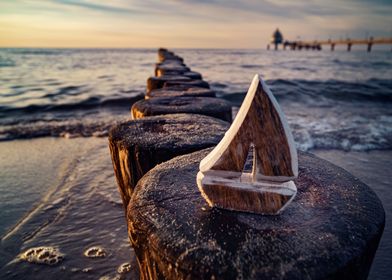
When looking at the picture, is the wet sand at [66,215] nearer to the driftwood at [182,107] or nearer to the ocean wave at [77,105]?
the driftwood at [182,107]

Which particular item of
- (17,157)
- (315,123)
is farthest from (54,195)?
(315,123)

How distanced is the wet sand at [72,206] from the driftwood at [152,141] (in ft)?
3.04

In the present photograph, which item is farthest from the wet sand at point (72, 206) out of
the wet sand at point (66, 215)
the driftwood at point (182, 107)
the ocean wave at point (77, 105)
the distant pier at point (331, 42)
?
the distant pier at point (331, 42)

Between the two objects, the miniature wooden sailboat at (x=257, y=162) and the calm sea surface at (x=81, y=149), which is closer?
the miniature wooden sailboat at (x=257, y=162)

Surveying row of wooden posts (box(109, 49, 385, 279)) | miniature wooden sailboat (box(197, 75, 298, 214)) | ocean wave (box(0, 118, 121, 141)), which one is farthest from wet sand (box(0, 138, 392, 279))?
miniature wooden sailboat (box(197, 75, 298, 214))

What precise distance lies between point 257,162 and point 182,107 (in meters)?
1.59

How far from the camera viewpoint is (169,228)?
3.13 feet

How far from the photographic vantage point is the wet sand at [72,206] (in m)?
2.40

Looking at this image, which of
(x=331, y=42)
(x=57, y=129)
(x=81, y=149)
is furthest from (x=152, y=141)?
(x=331, y=42)

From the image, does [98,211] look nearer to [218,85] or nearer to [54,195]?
[54,195]

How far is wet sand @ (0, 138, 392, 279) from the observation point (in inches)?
94.5

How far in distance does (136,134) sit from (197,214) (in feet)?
3.04

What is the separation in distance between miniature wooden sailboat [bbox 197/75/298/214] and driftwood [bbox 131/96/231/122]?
1.43 metres

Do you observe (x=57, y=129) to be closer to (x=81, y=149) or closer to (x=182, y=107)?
(x=81, y=149)
